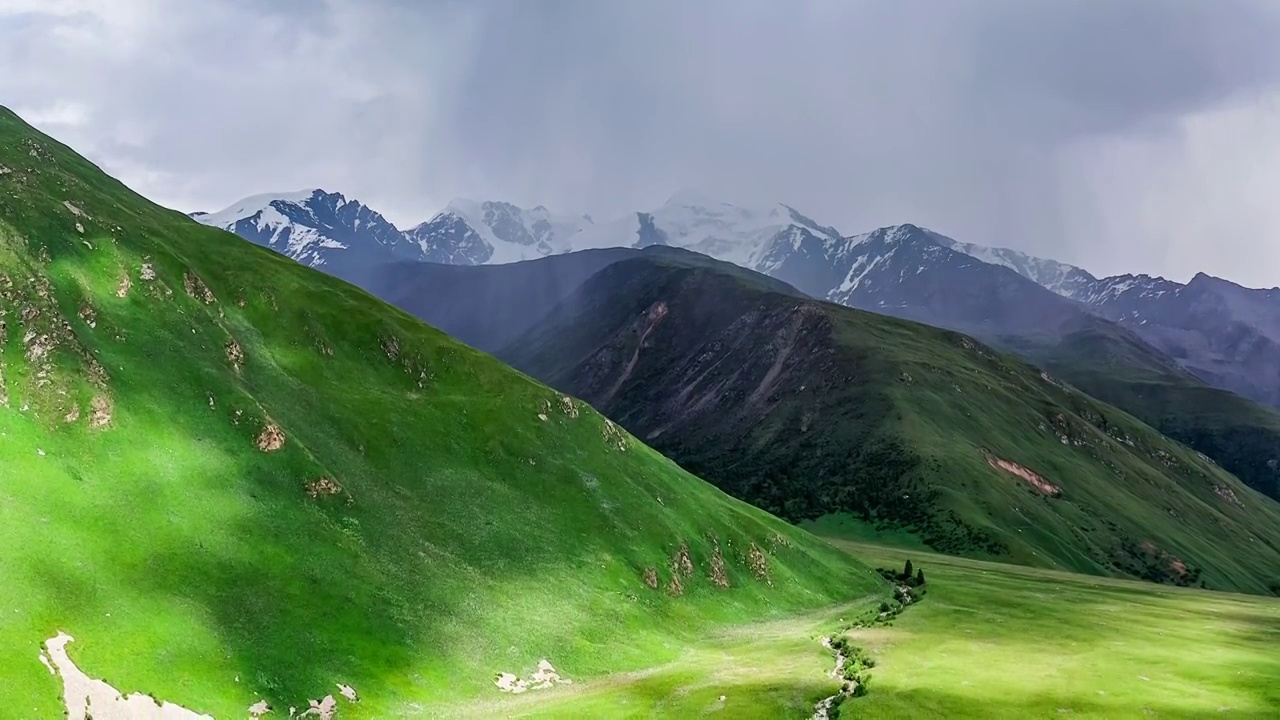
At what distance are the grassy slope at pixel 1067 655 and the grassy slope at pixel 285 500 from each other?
20776mm

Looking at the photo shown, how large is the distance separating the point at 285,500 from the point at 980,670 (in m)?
60.3

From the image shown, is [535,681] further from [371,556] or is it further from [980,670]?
[980,670]

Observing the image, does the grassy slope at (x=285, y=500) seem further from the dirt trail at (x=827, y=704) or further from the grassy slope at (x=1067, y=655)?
the grassy slope at (x=1067, y=655)

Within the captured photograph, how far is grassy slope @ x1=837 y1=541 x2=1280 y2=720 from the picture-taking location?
56.5 meters

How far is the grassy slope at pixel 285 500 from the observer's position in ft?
183

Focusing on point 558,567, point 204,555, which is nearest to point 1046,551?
point 558,567

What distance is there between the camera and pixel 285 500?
7250 centimetres

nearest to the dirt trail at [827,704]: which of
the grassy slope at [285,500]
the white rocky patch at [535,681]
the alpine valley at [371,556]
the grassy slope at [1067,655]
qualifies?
the alpine valley at [371,556]

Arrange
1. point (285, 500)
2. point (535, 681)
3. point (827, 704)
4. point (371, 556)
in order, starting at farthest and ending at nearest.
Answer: point (371, 556)
point (285, 500)
point (535, 681)
point (827, 704)

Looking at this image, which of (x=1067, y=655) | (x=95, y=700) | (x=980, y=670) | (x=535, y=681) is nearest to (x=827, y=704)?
(x=980, y=670)

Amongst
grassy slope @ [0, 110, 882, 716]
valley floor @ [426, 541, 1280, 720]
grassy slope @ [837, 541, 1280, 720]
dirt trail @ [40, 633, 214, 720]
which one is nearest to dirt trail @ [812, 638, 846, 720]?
valley floor @ [426, 541, 1280, 720]

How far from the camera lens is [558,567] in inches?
3418

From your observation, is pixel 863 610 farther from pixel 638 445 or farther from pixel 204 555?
pixel 204 555

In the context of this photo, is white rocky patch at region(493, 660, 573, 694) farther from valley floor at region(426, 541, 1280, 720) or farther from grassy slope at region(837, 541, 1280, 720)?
grassy slope at region(837, 541, 1280, 720)
